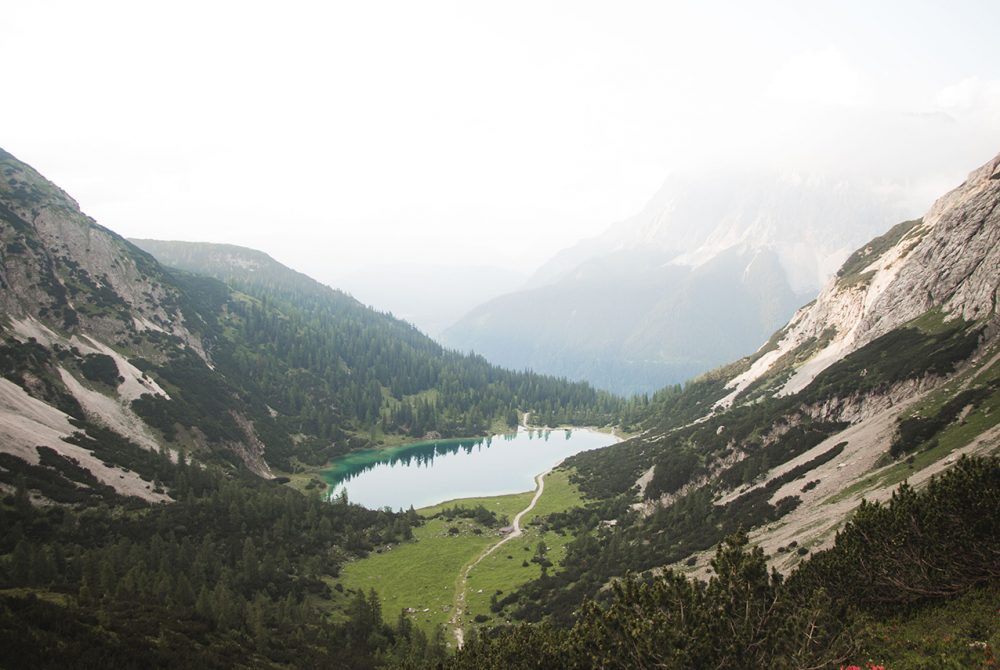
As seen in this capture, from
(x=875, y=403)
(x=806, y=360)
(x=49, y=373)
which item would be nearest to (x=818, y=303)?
(x=806, y=360)

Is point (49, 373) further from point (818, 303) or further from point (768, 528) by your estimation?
point (818, 303)

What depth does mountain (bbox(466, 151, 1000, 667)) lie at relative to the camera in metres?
25.0

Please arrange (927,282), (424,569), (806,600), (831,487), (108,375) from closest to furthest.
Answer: (806,600) < (831,487) < (927,282) < (424,569) < (108,375)

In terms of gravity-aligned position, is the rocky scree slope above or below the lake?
above

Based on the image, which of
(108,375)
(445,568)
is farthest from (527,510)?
(108,375)

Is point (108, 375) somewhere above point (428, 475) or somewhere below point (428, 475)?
above

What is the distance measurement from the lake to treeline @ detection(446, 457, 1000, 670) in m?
115

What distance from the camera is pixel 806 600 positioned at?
2605 cm

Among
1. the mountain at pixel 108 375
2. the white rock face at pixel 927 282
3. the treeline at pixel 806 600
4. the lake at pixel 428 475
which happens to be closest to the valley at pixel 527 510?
the treeline at pixel 806 600

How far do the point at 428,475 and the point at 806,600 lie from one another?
152 metres

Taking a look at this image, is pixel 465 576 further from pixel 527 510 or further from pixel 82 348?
pixel 82 348

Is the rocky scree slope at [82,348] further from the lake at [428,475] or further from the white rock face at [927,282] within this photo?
the white rock face at [927,282]

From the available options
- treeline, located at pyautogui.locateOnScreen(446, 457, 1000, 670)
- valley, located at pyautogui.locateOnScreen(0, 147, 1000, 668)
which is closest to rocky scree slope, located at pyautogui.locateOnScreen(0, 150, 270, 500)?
valley, located at pyautogui.locateOnScreen(0, 147, 1000, 668)

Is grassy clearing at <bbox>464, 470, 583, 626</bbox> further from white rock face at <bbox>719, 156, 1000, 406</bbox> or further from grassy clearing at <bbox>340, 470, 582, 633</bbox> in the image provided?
white rock face at <bbox>719, 156, 1000, 406</bbox>
